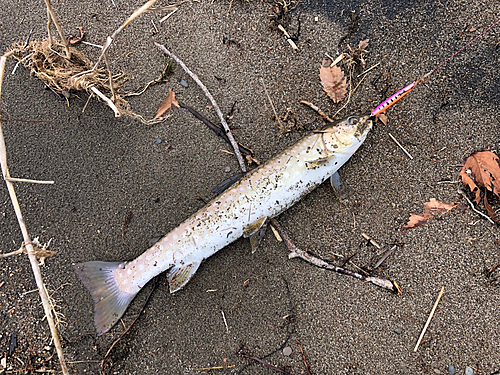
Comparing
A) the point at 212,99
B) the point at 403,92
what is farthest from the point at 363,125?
the point at 212,99

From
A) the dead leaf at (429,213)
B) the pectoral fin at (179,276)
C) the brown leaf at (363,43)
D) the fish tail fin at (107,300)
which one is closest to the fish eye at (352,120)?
the brown leaf at (363,43)

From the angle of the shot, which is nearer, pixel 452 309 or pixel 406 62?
pixel 452 309

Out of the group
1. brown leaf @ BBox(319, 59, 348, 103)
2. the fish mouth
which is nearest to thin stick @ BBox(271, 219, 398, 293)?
the fish mouth

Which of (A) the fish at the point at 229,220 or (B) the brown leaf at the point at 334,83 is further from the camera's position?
(B) the brown leaf at the point at 334,83

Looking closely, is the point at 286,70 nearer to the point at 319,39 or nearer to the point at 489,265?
Answer: the point at 319,39

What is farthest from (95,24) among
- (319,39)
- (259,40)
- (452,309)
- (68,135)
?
(452,309)

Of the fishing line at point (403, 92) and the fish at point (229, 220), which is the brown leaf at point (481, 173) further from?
the fish at point (229, 220)
